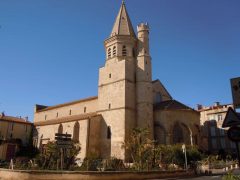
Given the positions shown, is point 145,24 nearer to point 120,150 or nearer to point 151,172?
point 120,150

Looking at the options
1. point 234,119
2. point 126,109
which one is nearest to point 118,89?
point 126,109

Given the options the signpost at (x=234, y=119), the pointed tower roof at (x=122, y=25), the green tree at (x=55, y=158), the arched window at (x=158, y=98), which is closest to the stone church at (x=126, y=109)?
the pointed tower roof at (x=122, y=25)

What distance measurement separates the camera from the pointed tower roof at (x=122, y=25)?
3916cm

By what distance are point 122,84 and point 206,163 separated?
14.7 m

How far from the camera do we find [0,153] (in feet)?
135

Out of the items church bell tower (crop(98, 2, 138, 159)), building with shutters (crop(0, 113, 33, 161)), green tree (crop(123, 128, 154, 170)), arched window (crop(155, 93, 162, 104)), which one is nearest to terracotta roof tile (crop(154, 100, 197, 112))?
arched window (crop(155, 93, 162, 104))

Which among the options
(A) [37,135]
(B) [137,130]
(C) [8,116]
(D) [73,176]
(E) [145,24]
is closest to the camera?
(D) [73,176]

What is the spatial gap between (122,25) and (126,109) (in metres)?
14.3

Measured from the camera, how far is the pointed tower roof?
3916 centimetres

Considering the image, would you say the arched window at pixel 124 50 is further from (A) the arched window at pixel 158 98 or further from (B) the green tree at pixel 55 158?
(B) the green tree at pixel 55 158

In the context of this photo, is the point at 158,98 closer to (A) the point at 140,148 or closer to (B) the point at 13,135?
(A) the point at 140,148

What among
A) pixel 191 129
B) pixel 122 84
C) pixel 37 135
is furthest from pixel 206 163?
pixel 37 135

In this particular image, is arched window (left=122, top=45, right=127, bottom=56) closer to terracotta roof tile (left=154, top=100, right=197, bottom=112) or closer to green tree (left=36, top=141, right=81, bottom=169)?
terracotta roof tile (left=154, top=100, right=197, bottom=112)

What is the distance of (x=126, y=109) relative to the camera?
33.7m
